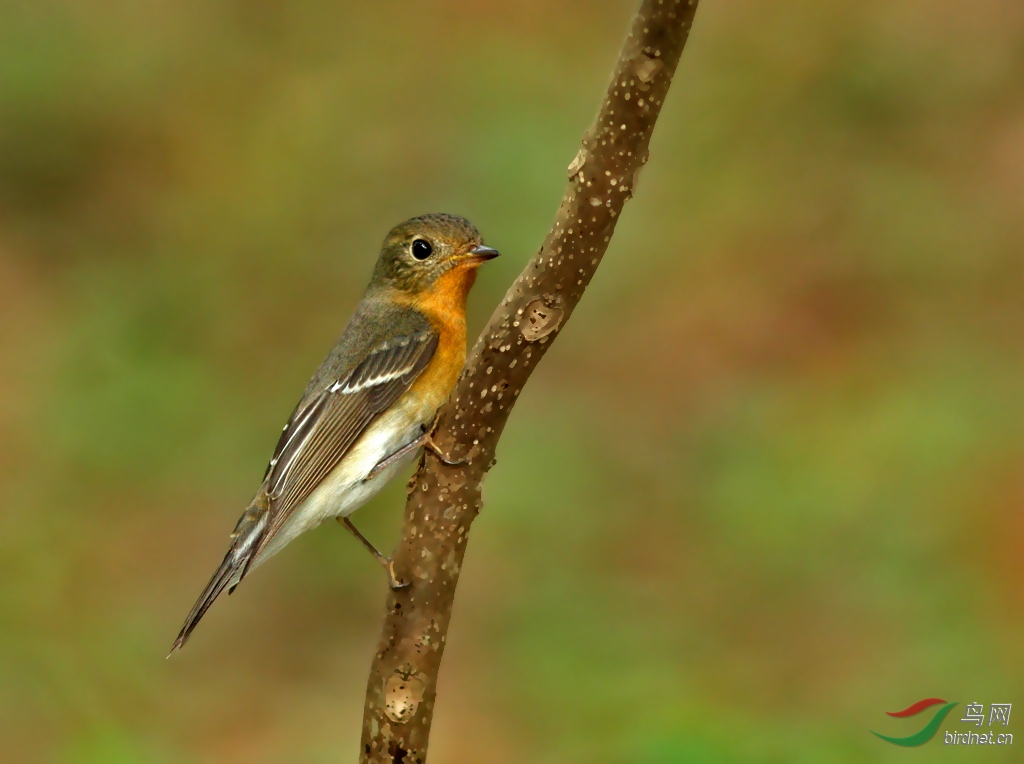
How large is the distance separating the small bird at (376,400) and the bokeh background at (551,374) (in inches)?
94.3

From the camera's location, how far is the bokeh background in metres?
6.38

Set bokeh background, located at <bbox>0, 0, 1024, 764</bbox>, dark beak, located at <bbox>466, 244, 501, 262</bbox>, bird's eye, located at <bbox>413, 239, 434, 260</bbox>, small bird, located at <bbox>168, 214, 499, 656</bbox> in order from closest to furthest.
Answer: dark beak, located at <bbox>466, 244, 501, 262</bbox> < small bird, located at <bbox>168, 214, 499, 656</bbox> < bird's eye, located at <bbox>413, 239, 434, 260</bbox> < bokeh background, located at <bbox>0, 0, 1024, 764</bbox>

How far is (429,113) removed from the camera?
10.4m

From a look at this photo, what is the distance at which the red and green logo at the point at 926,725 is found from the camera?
5230mm

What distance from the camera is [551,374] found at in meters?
8.75

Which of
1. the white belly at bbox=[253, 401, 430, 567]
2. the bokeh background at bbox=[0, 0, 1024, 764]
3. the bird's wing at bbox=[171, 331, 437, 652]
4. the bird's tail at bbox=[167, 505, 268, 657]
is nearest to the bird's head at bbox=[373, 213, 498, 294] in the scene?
the bird's wing at bbox=[171, 331, 437, 652]

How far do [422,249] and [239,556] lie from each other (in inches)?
50.4

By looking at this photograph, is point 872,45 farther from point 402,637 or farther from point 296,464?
point 402,637

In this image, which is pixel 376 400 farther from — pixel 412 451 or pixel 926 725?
pixel 926 725

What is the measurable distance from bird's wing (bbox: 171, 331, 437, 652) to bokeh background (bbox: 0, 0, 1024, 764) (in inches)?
97.3

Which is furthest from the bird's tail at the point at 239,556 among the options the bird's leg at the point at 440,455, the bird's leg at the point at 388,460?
the bird's leg at the point at 440,455

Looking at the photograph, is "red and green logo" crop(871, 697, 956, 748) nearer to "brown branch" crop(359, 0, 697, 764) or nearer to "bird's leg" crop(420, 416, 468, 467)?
"brown branch" crop(359, 0, 697, 764)

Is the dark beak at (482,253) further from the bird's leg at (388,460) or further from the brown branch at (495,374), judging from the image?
the brown branch at (495,374)

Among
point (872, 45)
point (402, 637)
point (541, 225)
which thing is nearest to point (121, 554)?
point (541, 225)
